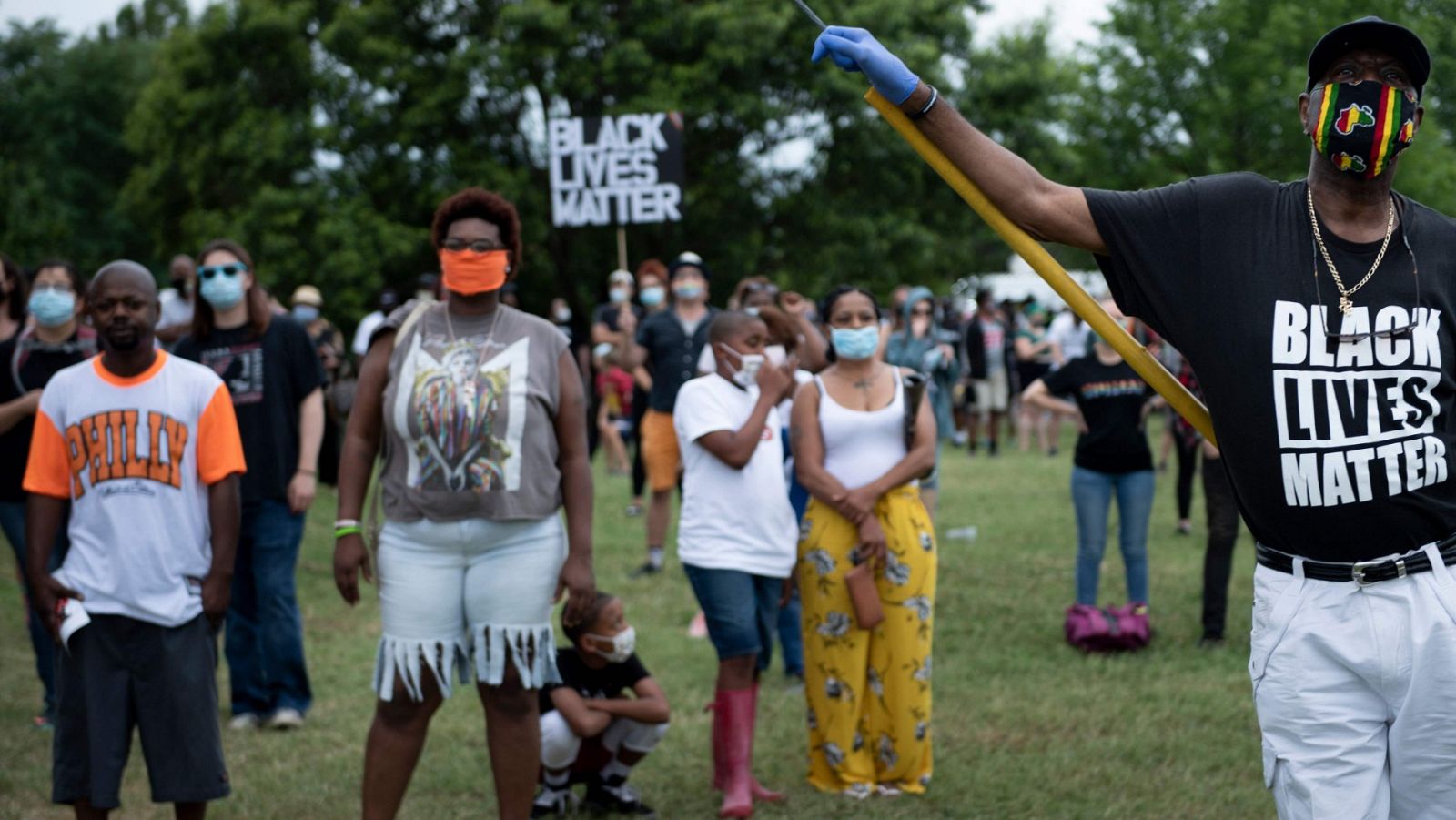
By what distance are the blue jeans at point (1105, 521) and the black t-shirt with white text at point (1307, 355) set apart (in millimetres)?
5890

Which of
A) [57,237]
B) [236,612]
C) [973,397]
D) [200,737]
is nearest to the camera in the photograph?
[200,737]

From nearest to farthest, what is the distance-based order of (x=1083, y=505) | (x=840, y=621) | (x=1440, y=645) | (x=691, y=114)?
(x=1440, y=645)
(x=840, y=621)
(x=1083, y=505)
(x=691, y=114)

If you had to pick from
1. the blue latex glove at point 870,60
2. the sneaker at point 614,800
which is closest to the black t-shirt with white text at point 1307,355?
the blue latex glove at point 870,60

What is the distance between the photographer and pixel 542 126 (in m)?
29.5

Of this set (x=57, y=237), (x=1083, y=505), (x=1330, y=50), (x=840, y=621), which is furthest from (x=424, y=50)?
(x=1330, y=50)

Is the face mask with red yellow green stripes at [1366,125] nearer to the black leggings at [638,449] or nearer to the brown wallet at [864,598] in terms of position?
the brown wallet at [864,598]

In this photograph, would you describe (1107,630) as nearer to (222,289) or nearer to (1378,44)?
(222,289)

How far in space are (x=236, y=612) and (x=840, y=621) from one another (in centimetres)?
309

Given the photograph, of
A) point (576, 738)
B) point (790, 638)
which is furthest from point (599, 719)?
point (790, 638)

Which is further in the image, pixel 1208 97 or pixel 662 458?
pixel 1208 97

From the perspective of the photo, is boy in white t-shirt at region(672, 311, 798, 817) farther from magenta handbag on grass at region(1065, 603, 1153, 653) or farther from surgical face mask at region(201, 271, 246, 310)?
magenta handbag on grass at region(1065, 603, 1153, 653)

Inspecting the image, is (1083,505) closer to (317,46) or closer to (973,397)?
(973,397)

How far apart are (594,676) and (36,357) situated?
9.91 ft

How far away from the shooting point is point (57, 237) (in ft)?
120
